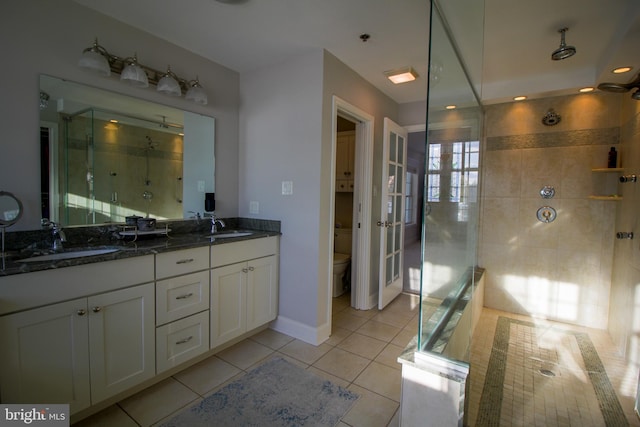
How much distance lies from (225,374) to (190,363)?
0.27 metres

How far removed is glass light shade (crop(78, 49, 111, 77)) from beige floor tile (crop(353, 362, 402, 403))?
2547 mm

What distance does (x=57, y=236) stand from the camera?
1725 millimetres

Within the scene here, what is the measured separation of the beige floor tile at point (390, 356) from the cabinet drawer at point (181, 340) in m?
1.27

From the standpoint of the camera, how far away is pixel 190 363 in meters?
2.02

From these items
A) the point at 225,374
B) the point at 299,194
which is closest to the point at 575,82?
the point at 299,194

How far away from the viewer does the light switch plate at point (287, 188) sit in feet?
8.11

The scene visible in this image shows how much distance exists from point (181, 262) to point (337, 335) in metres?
1.44

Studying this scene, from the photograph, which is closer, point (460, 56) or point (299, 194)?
point (460, 56)

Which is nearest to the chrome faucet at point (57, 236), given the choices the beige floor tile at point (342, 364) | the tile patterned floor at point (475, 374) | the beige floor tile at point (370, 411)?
the tile patterned floor at point (475, 374)

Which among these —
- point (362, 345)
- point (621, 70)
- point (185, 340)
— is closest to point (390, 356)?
point (362, 345)

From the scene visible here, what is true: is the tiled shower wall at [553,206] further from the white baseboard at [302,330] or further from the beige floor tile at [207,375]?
the beige floor tile at [207,375]

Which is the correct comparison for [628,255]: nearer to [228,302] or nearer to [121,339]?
[228,302]

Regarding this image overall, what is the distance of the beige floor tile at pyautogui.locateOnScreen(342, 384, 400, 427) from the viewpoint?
5.17 feet

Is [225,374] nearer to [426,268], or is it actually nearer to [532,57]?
[426,268]
